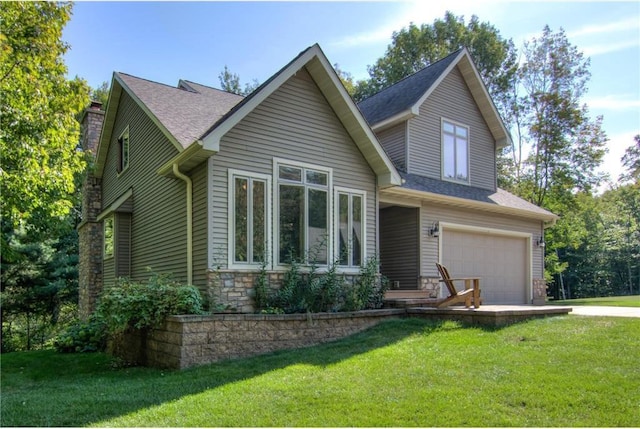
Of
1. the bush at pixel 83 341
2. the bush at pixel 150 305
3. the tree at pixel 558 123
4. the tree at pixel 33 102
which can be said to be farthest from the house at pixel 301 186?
the tree at pixel 558 123

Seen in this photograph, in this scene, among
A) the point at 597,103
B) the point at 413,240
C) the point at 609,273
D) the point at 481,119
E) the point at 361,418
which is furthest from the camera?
the point at 609,273

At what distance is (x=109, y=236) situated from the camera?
1367 centimetres

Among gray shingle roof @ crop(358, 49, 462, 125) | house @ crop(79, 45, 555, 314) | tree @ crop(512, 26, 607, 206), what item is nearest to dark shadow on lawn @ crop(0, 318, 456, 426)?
house @ crop(79, 45, 555, 314)

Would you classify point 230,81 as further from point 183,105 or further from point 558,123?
point 183,105

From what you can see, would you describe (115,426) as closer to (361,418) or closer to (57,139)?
(361,418)

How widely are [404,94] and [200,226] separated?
27.7ft

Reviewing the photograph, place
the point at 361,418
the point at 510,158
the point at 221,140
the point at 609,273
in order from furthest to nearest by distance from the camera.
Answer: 1. the point at 609,273
2. the point at 510,158
3. the point at 221,140
4. the point at 361,418

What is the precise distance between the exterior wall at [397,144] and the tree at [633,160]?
2484cm

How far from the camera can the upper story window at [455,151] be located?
14.6 m

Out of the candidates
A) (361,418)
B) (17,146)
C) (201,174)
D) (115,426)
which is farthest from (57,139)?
(361,418)

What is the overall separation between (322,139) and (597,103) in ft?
66.4

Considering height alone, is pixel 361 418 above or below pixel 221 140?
below

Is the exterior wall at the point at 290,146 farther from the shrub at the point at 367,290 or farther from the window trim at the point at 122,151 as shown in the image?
the window trim at the point at 122,151

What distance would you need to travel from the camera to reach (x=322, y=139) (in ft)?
34.1
